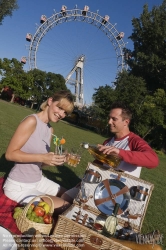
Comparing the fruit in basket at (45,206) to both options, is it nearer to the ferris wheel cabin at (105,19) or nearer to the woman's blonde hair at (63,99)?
the woman's blonde hair at (63,99)

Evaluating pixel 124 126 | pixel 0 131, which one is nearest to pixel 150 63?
pixel 0 131

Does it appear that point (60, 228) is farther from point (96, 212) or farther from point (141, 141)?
point (141, 141)

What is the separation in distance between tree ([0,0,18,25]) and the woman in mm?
31087

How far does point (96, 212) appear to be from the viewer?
324 cm

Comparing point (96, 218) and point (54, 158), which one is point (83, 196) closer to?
point (96, 218)

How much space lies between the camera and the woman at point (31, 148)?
10.8 ft

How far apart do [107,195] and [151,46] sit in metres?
36.5

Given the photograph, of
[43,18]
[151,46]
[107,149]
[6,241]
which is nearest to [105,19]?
[43,18]

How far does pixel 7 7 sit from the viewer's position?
30.7 metres

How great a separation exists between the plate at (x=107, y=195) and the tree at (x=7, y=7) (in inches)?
1261

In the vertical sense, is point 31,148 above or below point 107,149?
below

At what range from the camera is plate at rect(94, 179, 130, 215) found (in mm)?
3189

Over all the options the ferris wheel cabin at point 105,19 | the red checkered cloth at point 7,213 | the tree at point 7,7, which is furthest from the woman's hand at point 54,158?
the ferris wheel cabin at point 105,19

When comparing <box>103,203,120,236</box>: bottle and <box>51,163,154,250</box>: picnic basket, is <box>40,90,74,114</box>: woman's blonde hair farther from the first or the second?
<box>103,203,120,236</box>: bottle
